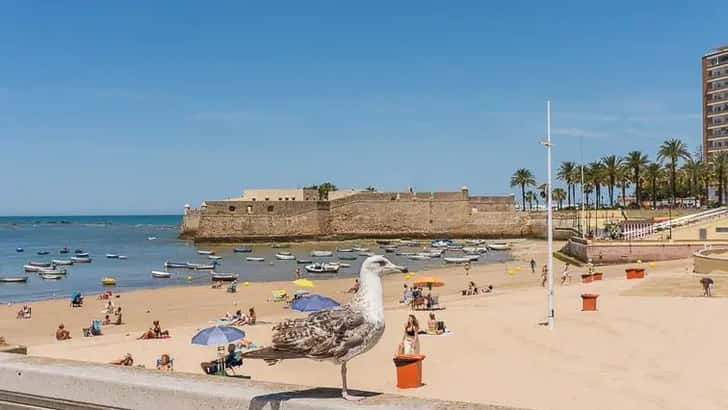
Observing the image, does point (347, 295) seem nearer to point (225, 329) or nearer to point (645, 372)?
point (225, 329)

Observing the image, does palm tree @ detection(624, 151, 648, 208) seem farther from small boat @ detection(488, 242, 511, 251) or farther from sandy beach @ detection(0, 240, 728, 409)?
sandy beach @ detection(0, 240, 728, 409)

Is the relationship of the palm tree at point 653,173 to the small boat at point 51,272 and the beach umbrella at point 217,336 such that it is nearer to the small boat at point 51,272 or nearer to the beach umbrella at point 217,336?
the small boat at point 51,272

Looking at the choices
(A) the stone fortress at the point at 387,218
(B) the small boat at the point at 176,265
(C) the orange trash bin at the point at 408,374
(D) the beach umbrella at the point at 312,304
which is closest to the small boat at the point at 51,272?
(B) the small boat at the point at 176,265

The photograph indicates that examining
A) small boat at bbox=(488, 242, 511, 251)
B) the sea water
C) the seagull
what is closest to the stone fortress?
the sea water

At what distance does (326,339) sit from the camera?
4680 mm

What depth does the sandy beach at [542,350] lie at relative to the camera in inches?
518

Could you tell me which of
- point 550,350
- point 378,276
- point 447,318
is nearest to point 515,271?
point 447,318

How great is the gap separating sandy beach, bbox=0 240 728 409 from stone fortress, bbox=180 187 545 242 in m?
67.0

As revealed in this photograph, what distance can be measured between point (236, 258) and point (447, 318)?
58.5m

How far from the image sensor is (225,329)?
17.6 metres

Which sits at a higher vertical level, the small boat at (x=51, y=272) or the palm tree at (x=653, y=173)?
the palm tree at (x=653, y=173)

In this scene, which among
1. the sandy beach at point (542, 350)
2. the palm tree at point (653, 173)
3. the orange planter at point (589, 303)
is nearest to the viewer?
the sandy beach at point (542, 350)

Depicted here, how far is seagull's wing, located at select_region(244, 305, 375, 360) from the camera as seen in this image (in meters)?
4.67

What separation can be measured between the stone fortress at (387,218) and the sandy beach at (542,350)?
2636 inches
